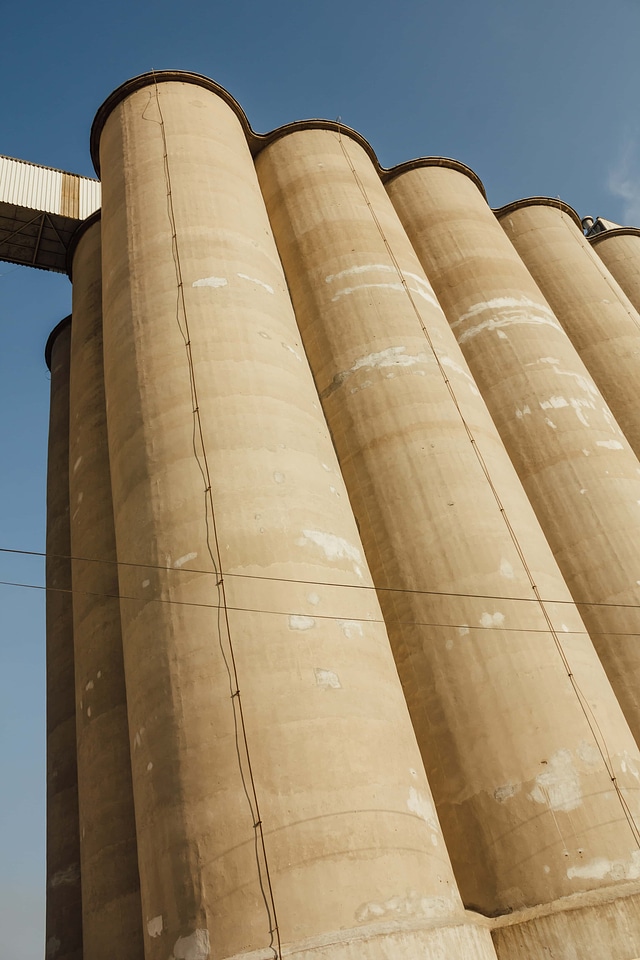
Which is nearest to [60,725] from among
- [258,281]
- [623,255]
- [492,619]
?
[492,619]

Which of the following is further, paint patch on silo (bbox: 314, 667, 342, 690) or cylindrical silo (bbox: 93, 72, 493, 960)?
paint patch on silo (bbox: 314, 667, 342, 690)

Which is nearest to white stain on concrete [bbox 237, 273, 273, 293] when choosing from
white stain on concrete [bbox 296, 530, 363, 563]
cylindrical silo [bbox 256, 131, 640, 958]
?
cylindrical silo [bbox 256, 131, 640, 958]

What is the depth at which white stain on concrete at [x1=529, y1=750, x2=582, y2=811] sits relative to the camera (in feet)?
35.9

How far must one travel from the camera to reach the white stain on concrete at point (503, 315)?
18.7 m

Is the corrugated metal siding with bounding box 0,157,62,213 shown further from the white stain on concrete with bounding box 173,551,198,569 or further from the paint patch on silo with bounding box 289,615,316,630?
the paint patch on silo with bounding box 289,615,316,630

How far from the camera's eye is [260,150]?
2134 cm

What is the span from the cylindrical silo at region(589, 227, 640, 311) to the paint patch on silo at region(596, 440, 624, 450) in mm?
9718

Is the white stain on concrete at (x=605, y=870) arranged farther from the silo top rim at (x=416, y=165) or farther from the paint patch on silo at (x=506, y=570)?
the silo top rim at (x=416, y=165)

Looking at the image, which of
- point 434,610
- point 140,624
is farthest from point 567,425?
point 140,624

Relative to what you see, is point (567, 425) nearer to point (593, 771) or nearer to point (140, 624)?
point (593, 771)

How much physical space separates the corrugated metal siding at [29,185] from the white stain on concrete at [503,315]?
39.7 feet

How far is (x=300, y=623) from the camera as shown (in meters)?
10.4

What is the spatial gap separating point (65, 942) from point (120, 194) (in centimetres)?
1494

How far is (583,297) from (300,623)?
1556cm
